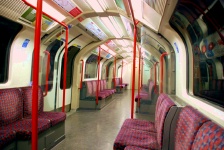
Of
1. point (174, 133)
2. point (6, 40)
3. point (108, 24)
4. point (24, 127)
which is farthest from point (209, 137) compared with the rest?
point (108, 24)

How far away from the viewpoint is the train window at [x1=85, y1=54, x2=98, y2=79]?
7.72 metres

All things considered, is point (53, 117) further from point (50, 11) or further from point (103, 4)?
point (103, 4)

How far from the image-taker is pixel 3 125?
2.69 metres

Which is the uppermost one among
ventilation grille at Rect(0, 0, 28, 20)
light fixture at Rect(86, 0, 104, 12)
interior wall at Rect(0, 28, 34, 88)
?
light fixture at Rect(86, 0, 104, 12)

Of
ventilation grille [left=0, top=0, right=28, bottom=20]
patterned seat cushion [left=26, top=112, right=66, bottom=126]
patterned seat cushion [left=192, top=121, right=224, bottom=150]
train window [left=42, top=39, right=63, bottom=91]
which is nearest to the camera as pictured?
patterned seat cushion [left=192, top=121, right=224, bottom=150]

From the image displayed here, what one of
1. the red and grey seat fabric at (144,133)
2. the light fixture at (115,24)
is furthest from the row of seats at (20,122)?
the light fixture at (115,24)

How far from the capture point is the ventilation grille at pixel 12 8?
8.21 feet

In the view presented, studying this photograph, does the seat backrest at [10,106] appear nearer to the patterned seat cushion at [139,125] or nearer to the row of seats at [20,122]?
the row of seats at [20,122]

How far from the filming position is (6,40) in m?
3.16

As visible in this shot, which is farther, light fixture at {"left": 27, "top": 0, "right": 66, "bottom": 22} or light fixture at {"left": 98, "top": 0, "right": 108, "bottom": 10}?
light fixture at {"left": 98, "top": 0, "right": 108, "bottom": 10}

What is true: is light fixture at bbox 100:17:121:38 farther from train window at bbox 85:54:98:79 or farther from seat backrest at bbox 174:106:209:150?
seat backrest at bbox 174:106:209:150

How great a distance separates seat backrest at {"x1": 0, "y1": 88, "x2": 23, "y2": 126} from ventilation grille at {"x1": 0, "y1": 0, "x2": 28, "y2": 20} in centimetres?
131

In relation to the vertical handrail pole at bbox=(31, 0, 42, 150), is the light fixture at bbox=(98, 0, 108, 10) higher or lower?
higher

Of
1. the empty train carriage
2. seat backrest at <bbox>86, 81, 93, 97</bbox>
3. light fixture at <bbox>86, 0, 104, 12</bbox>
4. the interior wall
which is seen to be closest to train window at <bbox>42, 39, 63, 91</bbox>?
the empty train carriage
